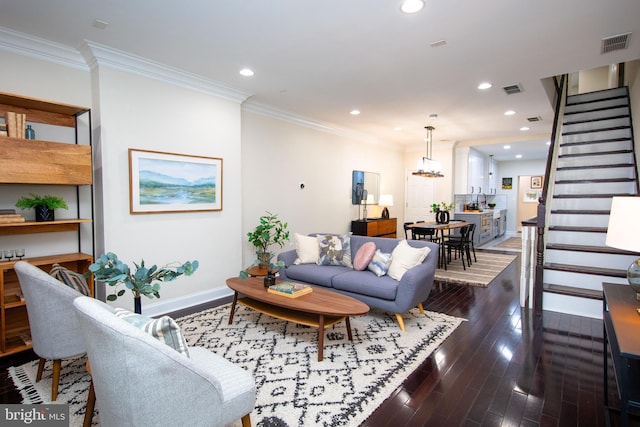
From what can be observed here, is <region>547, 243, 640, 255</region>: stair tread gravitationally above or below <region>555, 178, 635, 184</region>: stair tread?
below

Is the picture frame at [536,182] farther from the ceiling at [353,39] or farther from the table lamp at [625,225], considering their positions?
the table lamp at [625,225]

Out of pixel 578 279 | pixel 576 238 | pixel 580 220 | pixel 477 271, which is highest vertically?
pixel 580 220

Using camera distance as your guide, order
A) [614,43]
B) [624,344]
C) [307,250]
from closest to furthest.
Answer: [624,344], [614,43], [307,250]

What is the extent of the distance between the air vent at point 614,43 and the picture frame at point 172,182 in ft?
14.4

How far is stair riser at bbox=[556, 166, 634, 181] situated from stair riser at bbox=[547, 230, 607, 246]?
1137mm

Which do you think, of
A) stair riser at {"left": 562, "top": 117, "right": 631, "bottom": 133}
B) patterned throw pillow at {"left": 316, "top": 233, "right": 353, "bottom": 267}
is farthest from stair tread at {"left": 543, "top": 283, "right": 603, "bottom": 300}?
stair riser at {"left": 562, "top": 117, "right": 631, "bottom": 133}

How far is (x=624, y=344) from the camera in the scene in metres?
1.52

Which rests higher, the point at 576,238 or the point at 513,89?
the point at 513,89

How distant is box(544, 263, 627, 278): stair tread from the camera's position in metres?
3.64

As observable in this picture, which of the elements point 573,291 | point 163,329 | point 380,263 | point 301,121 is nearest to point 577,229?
point 573,291

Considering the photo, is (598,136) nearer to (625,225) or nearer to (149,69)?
(625,225)

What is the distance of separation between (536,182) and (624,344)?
11686 millimetres

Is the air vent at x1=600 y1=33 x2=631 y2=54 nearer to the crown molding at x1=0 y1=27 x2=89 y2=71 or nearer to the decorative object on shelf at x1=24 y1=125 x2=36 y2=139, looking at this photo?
the crown molding at x1=0 y1=27 x2=89 y2=71

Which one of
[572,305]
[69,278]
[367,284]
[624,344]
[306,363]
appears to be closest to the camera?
[624,344]
